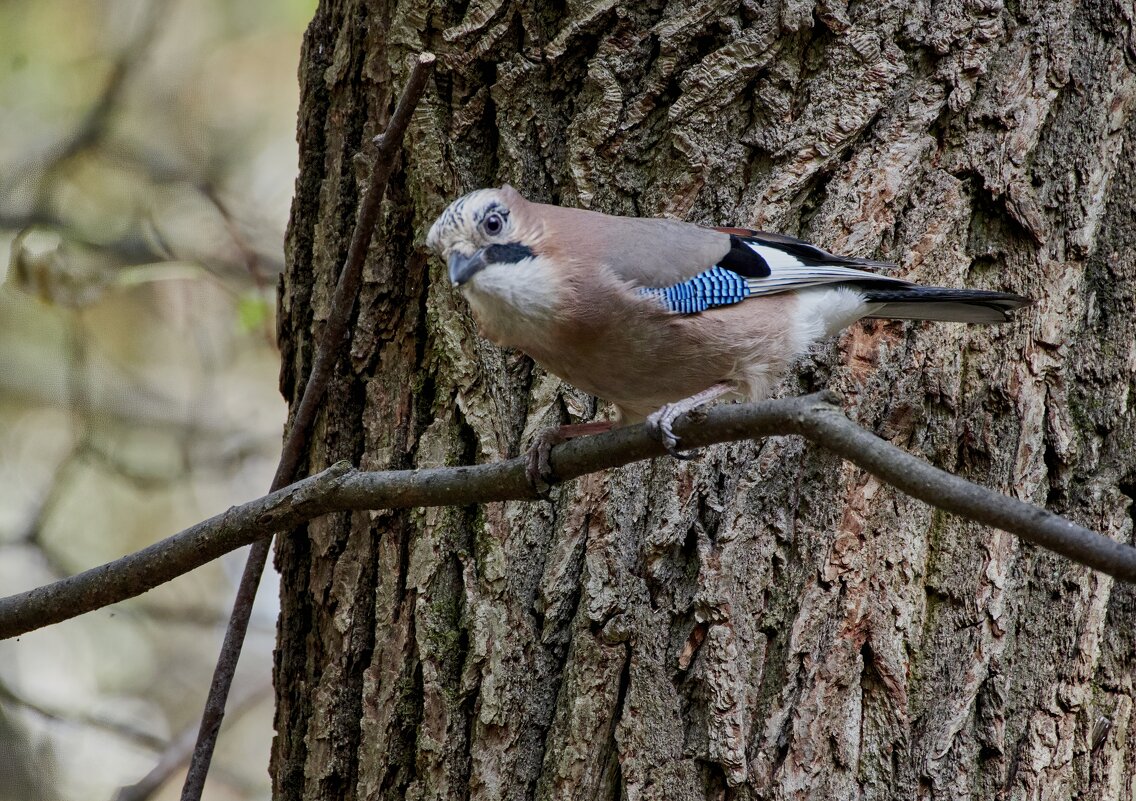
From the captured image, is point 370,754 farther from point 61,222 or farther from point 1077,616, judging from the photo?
point 61,222

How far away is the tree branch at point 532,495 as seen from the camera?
2203 millimetres

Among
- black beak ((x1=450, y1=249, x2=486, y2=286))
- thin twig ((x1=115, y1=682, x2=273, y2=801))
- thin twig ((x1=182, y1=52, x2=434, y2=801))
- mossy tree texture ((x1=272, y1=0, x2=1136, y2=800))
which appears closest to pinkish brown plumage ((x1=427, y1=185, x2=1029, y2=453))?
black beak ((x1=450, y1=249, x2=486, y2=286))

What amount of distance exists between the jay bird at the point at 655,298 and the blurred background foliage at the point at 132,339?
10.9 ft

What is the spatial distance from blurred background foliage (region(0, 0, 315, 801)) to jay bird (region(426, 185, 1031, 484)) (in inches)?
130

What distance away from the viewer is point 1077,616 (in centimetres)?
342

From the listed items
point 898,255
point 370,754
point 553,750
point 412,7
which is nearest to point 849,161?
point 898,255

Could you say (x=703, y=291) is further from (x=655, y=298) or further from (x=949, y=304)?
(x=949, y=304)

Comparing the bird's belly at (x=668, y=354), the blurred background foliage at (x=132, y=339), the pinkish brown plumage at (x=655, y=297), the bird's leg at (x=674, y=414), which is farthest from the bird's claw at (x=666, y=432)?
the blurred background foliage at (x=132, y=339)

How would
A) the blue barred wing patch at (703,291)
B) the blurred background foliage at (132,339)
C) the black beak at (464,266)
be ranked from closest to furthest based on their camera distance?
1. the black beak at (464,266)
2. the blue barred wing patch at (703,291)
3. the blurred background foliage at (132,339)

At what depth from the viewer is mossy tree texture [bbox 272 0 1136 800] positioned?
3.28 m

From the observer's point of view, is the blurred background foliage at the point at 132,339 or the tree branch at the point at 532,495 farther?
the blurred background foliage at the point at 132,339

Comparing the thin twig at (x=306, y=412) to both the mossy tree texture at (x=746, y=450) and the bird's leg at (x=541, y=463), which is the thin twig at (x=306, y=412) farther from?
the bird's leg at (x=541, y=463)

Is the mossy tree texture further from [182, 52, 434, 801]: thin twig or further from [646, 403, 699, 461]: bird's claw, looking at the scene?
[646, 403, 699, 461]: bird's claw

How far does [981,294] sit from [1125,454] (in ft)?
2.59
